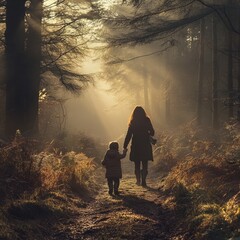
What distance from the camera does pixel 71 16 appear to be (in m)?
15.6

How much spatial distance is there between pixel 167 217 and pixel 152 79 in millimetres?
32195

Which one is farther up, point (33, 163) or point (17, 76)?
point (17, 76)

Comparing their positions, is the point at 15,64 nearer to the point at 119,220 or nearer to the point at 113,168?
the point at 113,168

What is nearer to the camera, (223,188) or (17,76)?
(223,188)

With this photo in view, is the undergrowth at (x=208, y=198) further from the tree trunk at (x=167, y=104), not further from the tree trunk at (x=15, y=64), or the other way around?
the tree trunk at (x=167, y=104)

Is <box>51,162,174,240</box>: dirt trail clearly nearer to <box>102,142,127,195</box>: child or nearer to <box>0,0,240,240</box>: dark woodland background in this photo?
<box>0,0,240,240</box>: dark woodland background

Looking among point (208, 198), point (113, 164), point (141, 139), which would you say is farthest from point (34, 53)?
point (208, 198)

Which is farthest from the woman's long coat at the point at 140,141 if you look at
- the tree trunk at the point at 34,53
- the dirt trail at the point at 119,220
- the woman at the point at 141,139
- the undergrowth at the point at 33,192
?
the tree trunk at the point at 34,53

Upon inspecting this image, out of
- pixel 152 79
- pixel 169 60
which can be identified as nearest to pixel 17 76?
pixel 169 60

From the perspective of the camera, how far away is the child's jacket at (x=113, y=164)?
957 centimetres

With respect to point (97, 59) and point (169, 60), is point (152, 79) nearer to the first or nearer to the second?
point (169, 60)

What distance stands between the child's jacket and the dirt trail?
0.53 metres

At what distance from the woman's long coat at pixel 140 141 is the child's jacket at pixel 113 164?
131 cm

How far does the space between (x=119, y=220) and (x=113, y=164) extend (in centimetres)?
325
